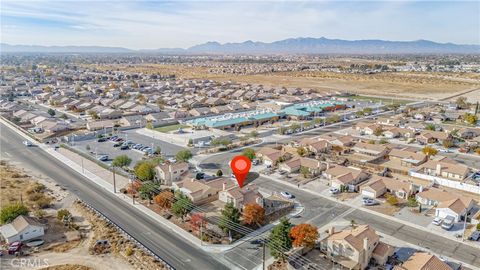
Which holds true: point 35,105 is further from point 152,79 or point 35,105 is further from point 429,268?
point 429,268

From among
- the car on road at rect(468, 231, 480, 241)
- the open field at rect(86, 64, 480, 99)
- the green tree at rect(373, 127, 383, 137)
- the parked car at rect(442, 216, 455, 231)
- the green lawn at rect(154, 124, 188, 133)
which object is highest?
the open field at rect(86, 64, 480, 99)

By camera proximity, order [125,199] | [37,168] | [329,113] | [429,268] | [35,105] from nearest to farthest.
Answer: [429,268]
[125,199]
[37,168]
[329,113]
[35,105]

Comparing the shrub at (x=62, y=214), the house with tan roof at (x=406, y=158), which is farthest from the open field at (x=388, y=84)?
the shrub at (x=62, y=214)

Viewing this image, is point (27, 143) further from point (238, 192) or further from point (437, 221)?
point (437, 221)

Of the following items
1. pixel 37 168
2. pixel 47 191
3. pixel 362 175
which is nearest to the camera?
pixel 47 191

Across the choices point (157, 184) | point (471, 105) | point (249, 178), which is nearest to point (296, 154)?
point (249, 178)

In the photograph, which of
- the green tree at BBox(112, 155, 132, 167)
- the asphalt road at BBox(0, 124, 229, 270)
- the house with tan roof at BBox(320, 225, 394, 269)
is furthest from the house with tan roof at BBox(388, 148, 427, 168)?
the green tree at BBox(112, 155, 132, 167)

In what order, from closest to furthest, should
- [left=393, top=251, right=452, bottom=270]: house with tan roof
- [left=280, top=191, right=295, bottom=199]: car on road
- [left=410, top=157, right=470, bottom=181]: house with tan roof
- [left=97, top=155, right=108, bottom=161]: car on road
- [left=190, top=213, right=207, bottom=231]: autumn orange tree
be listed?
[left=393, top=251, right=452, bottom=270]: house with tan roof
[left=190, top=213, right=207, bottom=231]: autumn orange tree
[left=280, top=191, right=295, bottom=199]: car on road
[left=410, top=157, right=470, bottom=181]: house with tan roof
[left=97, top=155, right=108, bottom=161]: car on road

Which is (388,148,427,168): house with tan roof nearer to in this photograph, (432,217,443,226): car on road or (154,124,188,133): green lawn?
(432,217,443,226): car on road
